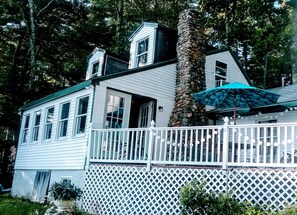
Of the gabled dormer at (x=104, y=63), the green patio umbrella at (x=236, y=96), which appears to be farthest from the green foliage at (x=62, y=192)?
the gabled dormer at (x=104, y=63)

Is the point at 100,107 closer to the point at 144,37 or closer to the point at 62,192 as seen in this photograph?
the point at 62,192

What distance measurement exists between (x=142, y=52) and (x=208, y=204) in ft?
30.3

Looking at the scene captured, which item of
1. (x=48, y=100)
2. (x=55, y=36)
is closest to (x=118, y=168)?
(x=48, y=100)

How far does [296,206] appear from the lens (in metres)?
6.22

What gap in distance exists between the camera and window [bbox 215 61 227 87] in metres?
15.0

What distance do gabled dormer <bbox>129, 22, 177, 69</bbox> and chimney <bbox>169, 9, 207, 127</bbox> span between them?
669 mm

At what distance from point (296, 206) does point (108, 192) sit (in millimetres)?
5016

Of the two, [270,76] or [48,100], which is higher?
[270,76]

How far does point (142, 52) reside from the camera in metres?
14.8

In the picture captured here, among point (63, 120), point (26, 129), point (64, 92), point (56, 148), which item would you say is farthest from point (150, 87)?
point (26, 129)

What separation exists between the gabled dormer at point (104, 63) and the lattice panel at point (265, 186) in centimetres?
841

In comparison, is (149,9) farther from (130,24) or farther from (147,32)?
(147,32)

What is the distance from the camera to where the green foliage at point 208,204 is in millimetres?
6607

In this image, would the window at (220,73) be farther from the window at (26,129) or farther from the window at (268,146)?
the window at (26,129)
